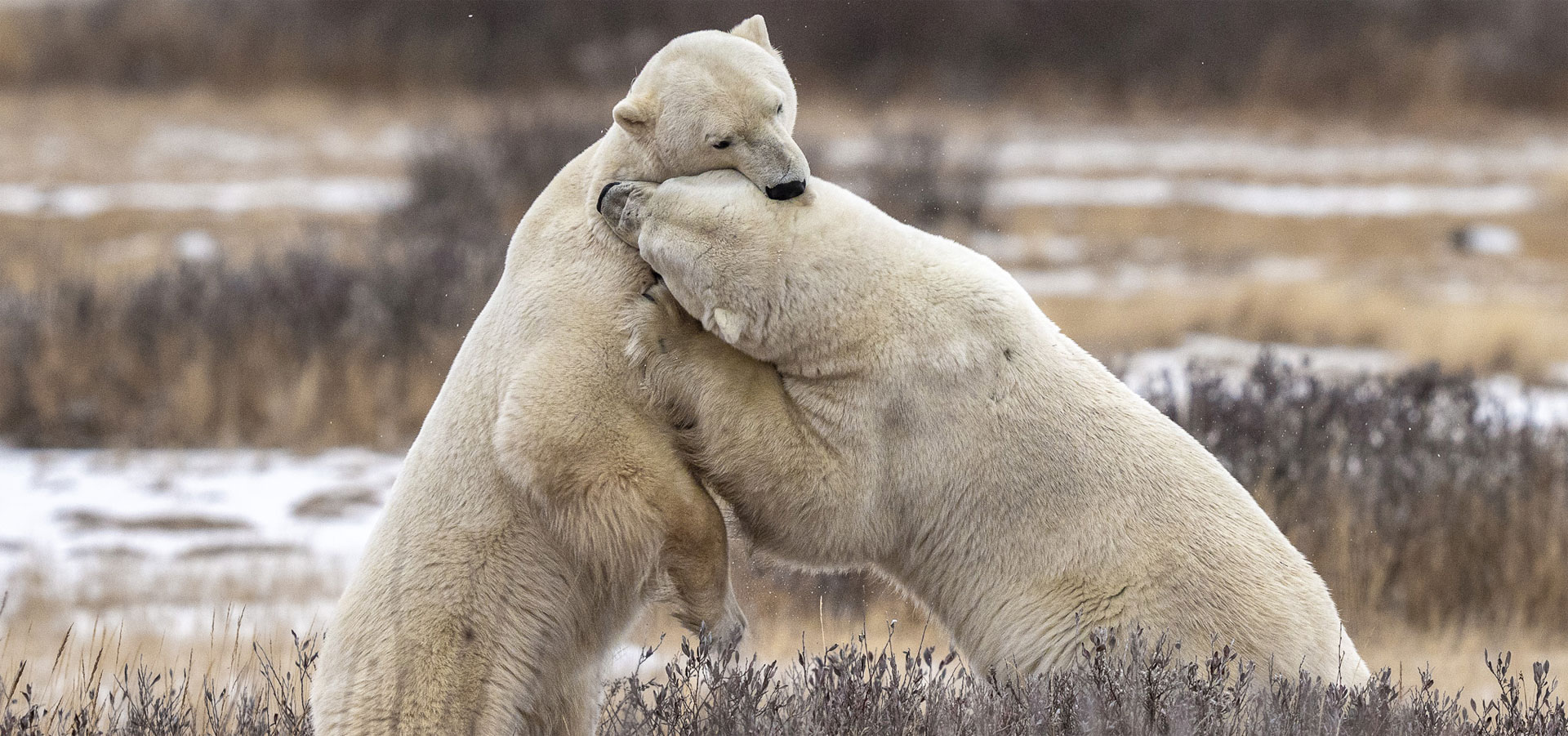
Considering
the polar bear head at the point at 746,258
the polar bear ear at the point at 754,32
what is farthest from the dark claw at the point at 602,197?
the polar bear ear at the point at 754,32

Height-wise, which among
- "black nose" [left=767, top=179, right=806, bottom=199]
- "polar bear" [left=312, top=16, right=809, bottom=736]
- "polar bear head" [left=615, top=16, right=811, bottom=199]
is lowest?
"polar bear" [left=312, top=16, right=809, bottom=736]

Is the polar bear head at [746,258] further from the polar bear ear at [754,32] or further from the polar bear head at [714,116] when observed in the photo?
the polar bear ear at [754,32]

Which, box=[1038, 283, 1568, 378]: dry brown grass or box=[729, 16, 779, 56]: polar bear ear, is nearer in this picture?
box=[729, 16, 779, 56]: polar bear ear

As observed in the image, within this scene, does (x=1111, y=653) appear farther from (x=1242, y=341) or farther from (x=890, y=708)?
(x=1242, y=341)

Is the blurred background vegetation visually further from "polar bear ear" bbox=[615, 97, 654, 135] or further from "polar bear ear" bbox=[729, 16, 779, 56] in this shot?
"polar bear ear" bbox=[615, 97, 654, 135]

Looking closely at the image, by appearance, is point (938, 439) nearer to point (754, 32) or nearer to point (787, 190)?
point (787, 190)

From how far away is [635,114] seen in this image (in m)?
2.88

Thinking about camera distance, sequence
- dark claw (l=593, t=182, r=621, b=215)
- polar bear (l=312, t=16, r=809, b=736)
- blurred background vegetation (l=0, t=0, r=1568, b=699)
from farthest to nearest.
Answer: blurred background vegetation (l=0, t=0, r=1568, b=699), dark claw (l=593, t=182, r=621, b=215), polar bear (l=312, t=16, r=809, b=736)

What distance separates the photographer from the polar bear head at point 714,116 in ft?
9.37

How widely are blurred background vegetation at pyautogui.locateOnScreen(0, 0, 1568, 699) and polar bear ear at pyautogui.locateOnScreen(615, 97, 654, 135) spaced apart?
315 centimetres

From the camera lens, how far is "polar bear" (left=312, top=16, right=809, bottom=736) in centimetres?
281

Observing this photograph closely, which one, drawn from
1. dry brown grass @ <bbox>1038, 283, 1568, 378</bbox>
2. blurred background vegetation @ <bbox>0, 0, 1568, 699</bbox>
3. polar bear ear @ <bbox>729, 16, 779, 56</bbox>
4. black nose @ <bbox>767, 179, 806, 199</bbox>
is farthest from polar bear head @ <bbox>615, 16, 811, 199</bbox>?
dry brown grass @ <bbox>1038, 283, 1568, 378</bbox>

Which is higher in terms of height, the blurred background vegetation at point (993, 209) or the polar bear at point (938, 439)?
the blurred background vegetation at point (993, 209)

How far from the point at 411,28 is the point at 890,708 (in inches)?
944
